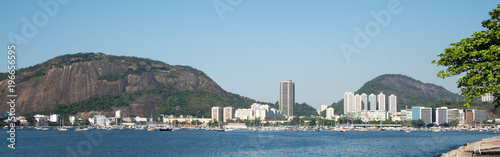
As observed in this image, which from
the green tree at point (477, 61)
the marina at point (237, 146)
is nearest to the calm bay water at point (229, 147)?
the marina at point (237, 146)

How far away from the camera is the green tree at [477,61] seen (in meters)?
20.2

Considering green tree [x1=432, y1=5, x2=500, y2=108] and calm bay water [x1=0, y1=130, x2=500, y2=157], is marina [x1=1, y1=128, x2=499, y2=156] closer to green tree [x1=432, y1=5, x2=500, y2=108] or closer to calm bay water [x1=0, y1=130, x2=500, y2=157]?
calm bay water [x1=0, y1=130, x2=500, y2=157]

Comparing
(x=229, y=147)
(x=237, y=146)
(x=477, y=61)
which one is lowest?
(x=237, y=146)

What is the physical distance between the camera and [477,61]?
2116cm

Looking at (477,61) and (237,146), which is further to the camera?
(237,146)

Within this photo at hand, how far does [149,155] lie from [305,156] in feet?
61.3

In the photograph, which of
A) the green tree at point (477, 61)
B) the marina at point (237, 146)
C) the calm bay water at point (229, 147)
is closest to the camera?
the green tree at point (477, 61)

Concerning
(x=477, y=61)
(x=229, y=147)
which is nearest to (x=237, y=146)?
(x=229, y=147)

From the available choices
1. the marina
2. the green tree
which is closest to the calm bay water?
the marina

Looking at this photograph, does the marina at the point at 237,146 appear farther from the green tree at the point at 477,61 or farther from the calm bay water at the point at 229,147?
the green tree at the point at 477,61

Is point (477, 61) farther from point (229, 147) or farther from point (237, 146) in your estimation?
point (237, 146)

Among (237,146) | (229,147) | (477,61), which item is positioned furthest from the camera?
(237,146)

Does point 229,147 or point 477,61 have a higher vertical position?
point 477,61

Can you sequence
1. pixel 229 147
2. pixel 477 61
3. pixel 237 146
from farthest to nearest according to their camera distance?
pixel 237 146 → pixel 229 147 → pixel 477 61
